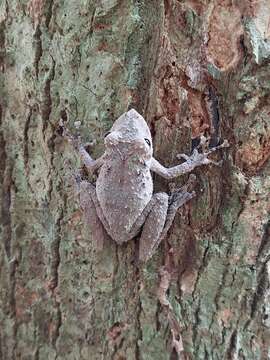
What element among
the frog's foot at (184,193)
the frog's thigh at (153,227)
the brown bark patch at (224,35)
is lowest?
the frog's thigh at (153,227)

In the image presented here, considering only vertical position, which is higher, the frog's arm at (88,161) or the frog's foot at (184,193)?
the frog's arm at (88,161)

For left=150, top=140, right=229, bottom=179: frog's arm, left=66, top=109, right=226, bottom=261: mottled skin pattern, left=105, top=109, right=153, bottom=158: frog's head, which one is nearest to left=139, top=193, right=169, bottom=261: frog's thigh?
left=66, top=109, right=226, bottom=261: mottled skin pattern

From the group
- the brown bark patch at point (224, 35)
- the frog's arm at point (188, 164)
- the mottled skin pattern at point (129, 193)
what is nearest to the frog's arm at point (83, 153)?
the mottled skin pattern at point (129, 193)

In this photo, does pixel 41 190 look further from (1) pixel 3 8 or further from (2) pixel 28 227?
(1) pixel 3 8

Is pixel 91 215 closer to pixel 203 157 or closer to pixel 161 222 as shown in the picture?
pixel 161 222

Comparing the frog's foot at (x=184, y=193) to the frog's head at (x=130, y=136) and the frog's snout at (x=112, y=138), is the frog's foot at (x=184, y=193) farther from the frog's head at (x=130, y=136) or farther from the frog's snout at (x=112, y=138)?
the frog's snout at (x=112, y=138)

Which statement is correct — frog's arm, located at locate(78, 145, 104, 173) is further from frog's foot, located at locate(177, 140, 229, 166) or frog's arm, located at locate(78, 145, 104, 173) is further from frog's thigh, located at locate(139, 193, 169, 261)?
frog's foot, located at locate(177, 140, 229, 166)

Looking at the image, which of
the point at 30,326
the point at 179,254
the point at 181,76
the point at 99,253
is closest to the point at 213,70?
the point at 181,76
